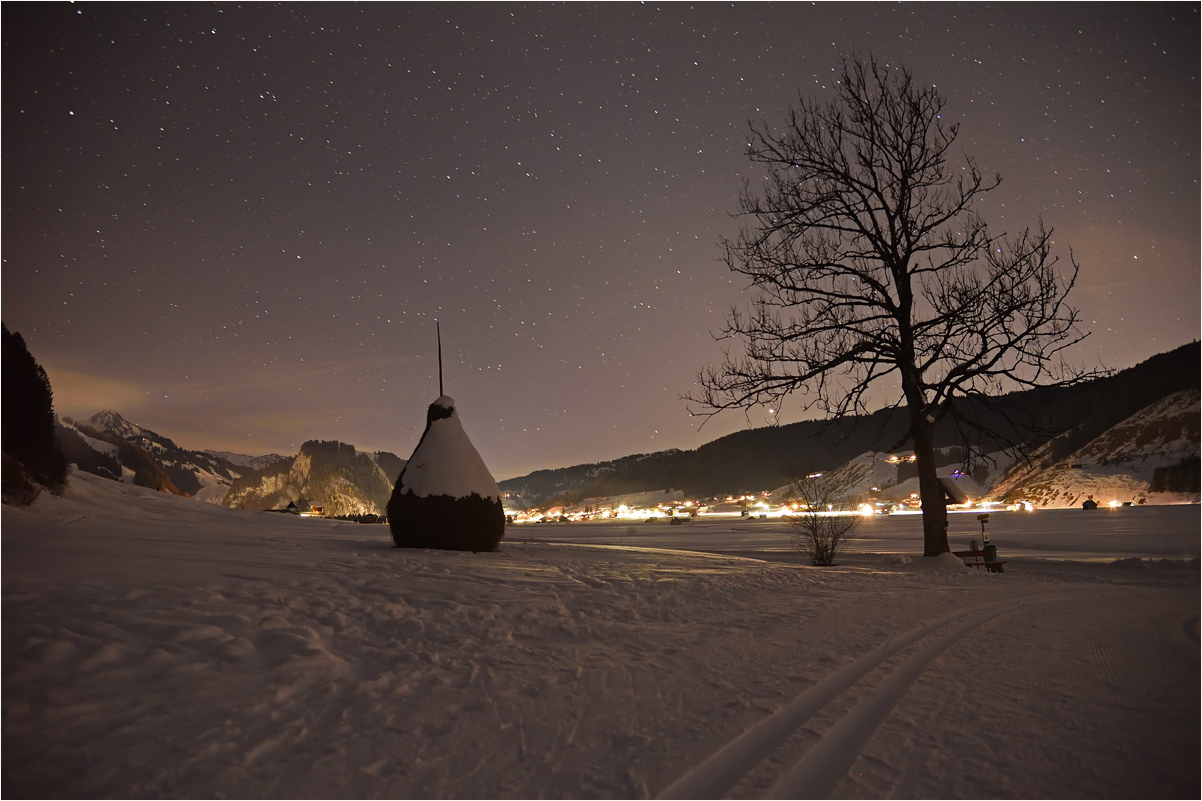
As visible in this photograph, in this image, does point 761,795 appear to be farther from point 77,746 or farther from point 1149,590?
point 1149,590

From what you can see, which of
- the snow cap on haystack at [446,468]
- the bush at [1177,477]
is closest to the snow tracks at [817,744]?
the snow cap on haystack at [446,468]

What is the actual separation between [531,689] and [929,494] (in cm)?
1383

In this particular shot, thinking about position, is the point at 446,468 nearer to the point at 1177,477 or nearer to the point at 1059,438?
the point at 1177,477

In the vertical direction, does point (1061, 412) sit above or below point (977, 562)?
above

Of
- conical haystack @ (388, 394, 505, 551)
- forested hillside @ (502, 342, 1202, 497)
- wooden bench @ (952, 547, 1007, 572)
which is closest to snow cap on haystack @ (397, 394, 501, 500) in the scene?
conical haystack @ (388, 394, 505, 551)

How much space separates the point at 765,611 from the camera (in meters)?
7.72

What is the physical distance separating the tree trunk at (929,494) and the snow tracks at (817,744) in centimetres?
1080

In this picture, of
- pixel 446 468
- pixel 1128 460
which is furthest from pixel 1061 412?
pixel 446 468

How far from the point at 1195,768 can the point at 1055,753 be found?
0.63 metres

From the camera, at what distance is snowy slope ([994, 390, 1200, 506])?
55188mm

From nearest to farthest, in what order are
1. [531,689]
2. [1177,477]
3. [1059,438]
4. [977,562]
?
[531,689]
[977,562]
[1177,477]
[1059,438]

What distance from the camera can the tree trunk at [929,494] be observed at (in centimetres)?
1507

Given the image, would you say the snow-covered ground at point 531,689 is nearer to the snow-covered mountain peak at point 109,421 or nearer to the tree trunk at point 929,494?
the snow-covered mountain peak at point 109,421

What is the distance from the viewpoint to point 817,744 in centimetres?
355
